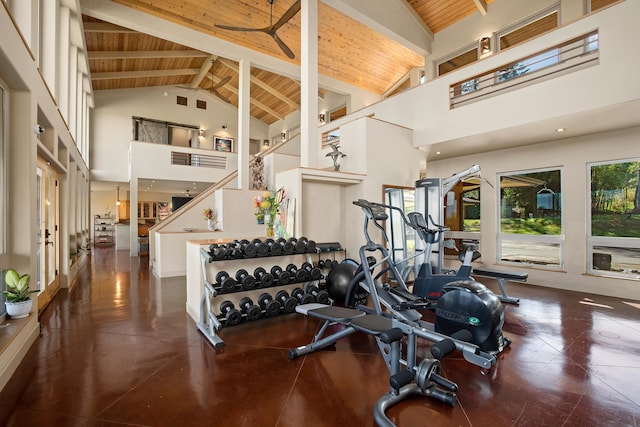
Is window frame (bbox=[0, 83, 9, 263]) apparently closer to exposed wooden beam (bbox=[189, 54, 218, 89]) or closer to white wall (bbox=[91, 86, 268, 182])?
exposed wooden beam (bbox=[189, 54, 218, 89])

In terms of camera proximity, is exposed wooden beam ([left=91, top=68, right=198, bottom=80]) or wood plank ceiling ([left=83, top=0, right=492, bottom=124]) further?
exposed wooden beam ([left=91, top=68, right=198, bottom=80])

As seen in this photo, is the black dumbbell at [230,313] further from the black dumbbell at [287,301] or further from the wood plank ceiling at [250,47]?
the wood plank ceiling at [250,47]

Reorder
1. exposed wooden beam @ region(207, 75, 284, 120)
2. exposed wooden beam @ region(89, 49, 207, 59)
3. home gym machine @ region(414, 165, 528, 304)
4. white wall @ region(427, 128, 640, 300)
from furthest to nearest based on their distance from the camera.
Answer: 1. exposed wooden beam @ region(207, 75, 284, 120)
2. exposed wooden beam @ region(89, 49, 207, 59)
3. white wall @ region(427, 128, 640, 300)
4. home gym machine @ region(414, 165, 528, 304)

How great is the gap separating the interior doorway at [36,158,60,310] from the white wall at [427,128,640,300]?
844cm

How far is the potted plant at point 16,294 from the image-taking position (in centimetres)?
291

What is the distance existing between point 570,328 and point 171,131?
14856mm

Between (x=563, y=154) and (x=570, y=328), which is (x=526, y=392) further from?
(x=563, y=154)

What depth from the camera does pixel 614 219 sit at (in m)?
5.28

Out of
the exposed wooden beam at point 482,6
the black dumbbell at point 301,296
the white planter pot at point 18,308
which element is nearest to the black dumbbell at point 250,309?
the black dumbbell at point 301,296

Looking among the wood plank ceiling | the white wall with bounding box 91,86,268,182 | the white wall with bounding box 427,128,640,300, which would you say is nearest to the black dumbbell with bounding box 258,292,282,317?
the white wall with bounding box 427,128,640,300

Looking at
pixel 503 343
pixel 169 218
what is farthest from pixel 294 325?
pixel 169 218

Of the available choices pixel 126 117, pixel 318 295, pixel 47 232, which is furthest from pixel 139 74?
pixel 318 295

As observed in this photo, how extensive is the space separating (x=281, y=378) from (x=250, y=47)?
28.0ft

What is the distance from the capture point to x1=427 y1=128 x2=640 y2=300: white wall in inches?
202
